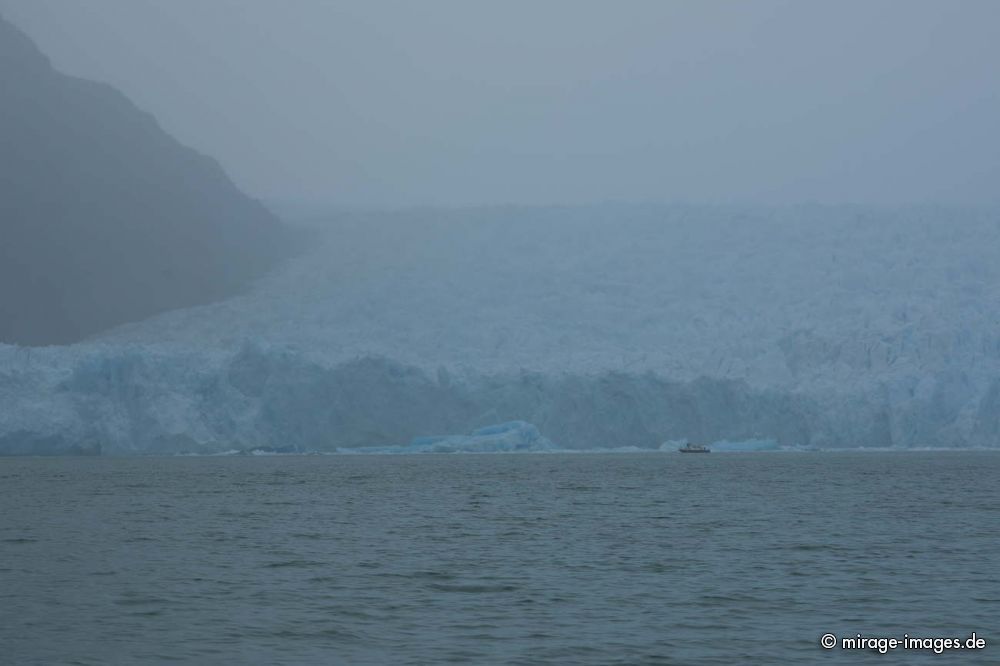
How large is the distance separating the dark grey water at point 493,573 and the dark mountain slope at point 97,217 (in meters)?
19.5

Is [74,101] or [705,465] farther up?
[74,101]

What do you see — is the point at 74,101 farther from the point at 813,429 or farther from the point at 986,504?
the point at 986,504

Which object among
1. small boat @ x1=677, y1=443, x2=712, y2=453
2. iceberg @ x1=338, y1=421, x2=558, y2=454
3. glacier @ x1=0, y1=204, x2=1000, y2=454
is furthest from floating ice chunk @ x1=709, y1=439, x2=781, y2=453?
iceberg @ x1=338, y1=421, x2=558, y2=454

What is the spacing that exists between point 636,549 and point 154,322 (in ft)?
98.8

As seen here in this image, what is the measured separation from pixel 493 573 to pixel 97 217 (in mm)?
36944

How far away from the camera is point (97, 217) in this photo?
46625 mm

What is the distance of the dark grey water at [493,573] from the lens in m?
9.59

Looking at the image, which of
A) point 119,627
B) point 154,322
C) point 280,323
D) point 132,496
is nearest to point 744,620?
point 119,627

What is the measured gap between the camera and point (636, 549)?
1554cm

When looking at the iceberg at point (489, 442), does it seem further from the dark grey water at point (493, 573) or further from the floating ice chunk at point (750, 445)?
the dark grey water at point (493, 573)

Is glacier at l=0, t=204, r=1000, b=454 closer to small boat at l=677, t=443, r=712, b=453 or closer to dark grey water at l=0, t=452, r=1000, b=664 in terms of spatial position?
small boat at l=677, t=443, r=712, b=453

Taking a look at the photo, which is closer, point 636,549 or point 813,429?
point 636,549

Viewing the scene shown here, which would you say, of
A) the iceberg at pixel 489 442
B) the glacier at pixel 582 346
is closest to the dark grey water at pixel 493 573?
the glacier at pixel 582 346

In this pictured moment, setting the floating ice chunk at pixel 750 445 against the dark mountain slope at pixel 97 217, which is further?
the dark mountain slope at pixel 97 217
